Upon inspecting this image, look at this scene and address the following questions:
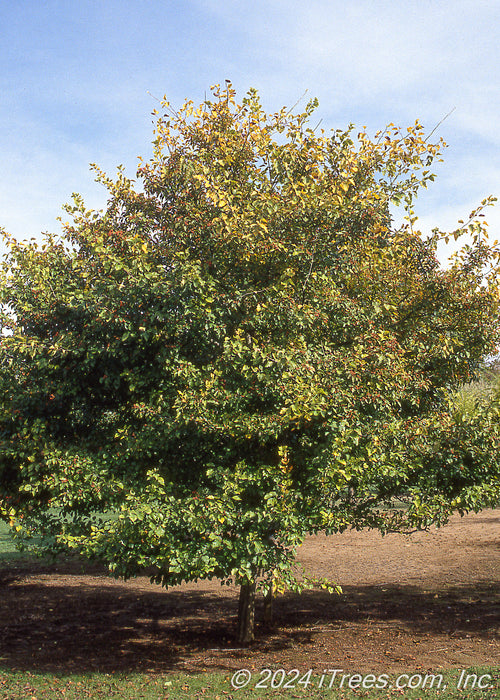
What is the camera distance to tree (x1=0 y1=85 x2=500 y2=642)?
7082 mm

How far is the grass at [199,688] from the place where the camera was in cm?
766

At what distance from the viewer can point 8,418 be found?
7938 millimetres

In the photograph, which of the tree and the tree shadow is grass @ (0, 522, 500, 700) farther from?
the tree

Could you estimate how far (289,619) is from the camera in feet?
41.2

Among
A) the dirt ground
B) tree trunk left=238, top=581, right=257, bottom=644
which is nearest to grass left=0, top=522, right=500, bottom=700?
the dirt ground

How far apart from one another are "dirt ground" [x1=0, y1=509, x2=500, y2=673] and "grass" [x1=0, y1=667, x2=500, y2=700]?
1.68 feet

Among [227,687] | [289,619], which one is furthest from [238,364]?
[289,619]

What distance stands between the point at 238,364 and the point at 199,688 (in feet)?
15.3

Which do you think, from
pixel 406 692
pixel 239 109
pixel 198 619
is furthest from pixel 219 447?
pixel 198 619

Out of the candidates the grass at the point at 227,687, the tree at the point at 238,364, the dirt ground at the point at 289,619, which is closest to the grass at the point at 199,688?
the grass at the point at 227,687

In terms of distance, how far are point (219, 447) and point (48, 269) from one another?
3.44 meters

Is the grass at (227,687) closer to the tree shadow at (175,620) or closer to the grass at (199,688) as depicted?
the grass at (199,688)

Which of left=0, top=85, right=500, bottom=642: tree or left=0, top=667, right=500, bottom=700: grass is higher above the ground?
left=0, top=85, right=500, bottom=642: tree

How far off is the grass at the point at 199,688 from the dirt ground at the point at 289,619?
1.68 ft
